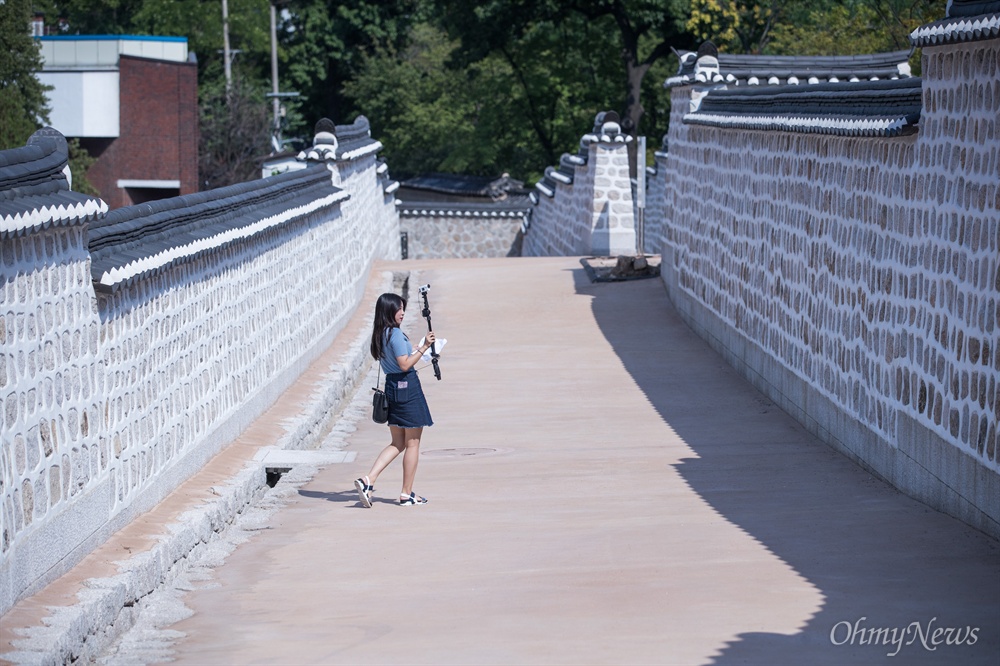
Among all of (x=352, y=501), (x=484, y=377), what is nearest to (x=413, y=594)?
(x=352, y=501)

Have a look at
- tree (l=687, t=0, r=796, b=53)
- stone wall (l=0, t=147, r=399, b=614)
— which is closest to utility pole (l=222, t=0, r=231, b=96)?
tree (l=687, t=0, r=796, b=53)

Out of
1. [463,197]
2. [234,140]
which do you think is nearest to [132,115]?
[234,140]

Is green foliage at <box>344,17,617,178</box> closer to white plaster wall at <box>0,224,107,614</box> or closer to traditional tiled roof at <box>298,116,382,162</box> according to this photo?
traditional tiled roof at <box>298,116,382,162</box>

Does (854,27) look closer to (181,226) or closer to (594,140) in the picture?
(594,140)

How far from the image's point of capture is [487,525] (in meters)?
7.82

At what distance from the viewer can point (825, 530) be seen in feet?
24.1

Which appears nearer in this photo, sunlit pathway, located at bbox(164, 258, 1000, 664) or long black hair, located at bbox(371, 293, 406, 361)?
Answer: sunlit pathway, located at bbox(164, 258, 1000, 664)

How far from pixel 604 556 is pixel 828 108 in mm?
5073

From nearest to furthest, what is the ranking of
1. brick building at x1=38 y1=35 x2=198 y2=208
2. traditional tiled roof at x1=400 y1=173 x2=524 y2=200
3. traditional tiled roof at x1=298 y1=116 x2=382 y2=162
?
traditional tiled roof at x1=298 y1=116 x2=382 y2=162 → brick building at x1=38 y1=35 x2=198 y2=208 → traditional tiled roof at x1=400 y1=173 x2=524 y2=200

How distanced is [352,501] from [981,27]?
4.83m

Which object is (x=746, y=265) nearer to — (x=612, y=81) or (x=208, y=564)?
(x=208, y=564)

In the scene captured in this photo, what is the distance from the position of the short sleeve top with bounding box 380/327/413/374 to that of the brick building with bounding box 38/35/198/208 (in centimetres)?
3222

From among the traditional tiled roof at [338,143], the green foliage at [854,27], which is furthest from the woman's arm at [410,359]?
the green foliage at [854,27]

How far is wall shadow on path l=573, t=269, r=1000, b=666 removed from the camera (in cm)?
520
